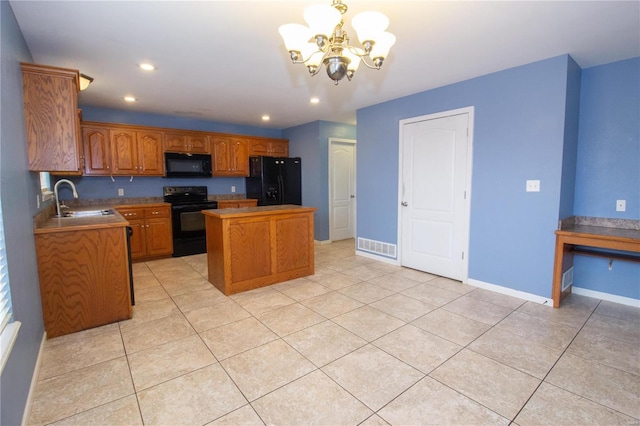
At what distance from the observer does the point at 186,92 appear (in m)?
3.93

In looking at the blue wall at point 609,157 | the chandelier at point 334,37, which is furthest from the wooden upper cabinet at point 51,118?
the blue wall at point 609,157

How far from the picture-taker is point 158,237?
486cm

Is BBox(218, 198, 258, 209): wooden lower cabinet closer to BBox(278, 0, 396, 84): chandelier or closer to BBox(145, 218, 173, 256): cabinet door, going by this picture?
BBox(145, 218, 173, 256): cabinet door

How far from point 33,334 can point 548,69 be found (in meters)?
4.80

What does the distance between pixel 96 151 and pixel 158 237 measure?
1576 millimetres

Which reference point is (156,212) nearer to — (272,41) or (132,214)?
(132,214)

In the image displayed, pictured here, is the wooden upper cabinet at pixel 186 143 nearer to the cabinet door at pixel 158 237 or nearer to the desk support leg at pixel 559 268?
the cabinet door at pixel 158 237

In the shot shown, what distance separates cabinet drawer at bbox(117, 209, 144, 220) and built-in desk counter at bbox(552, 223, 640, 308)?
5.44m

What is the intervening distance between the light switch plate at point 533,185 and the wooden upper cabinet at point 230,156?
4.68m

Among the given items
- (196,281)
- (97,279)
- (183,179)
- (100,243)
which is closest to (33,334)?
(97,279)

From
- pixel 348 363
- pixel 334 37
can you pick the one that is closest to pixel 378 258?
pixel 348 363

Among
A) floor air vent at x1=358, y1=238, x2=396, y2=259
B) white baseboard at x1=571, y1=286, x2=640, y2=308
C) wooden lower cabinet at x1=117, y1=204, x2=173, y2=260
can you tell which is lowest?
white baseboard at x1=571, y1=286, x2=640, y2=308

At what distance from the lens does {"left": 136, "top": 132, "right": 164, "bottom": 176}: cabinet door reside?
4.91m

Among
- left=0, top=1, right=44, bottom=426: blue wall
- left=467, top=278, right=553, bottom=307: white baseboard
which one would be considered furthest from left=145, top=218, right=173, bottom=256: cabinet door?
left=467, top=278, right=553, bottom=307: white baseboard
